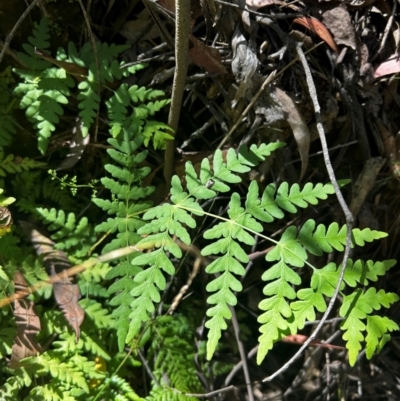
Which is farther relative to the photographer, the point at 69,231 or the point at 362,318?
the point at 69,231

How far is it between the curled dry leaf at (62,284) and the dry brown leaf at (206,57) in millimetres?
928

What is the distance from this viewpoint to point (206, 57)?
185cm

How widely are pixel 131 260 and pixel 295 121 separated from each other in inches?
29.7

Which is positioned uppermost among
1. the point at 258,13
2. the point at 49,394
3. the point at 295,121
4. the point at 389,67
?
the point at 258,13

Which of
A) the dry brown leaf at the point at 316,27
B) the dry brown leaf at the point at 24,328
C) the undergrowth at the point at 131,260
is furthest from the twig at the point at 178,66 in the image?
the dry brown leaf at the point at 24,328

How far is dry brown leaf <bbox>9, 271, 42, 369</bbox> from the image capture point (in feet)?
6.55

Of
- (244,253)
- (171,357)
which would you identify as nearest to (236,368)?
(171,357)

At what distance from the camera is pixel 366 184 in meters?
2.08

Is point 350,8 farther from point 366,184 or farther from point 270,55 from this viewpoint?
point 366,184

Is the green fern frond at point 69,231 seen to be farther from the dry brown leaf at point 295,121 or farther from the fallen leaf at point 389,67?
the fallen leaf at point 389,67

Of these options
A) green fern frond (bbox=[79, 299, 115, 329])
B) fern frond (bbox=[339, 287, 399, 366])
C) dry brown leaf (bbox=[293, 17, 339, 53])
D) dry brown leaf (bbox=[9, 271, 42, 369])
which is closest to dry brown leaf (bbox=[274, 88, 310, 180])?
dry brown leaf (bbox=[293, 17, 339, 53])

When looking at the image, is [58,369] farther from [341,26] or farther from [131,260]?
[341,26]

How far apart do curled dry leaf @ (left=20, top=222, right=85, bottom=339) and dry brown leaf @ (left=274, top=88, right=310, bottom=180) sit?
102 cm

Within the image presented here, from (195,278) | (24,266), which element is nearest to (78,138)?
(24,266)
